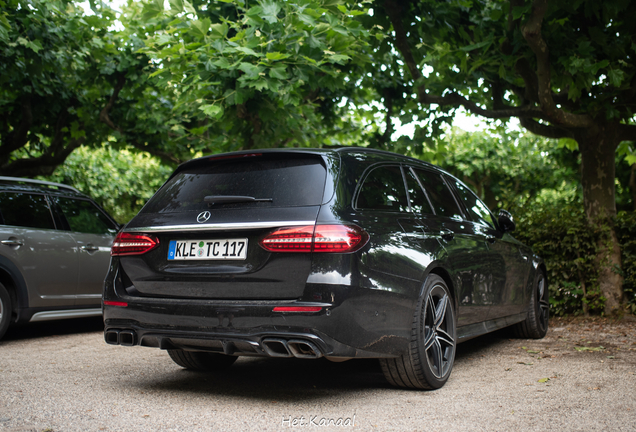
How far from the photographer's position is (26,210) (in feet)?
21.9

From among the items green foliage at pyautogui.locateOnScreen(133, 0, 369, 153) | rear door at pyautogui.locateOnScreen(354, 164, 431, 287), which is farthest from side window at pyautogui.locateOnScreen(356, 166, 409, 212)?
green foliage at pyautogui.locateOnScreen(133, 0, 369, 153)

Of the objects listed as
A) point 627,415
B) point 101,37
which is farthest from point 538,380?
point 101,37

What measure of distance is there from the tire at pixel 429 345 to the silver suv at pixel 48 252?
428 cm

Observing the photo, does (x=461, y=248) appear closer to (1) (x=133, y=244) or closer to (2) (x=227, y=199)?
(2) (x=227, y=199)

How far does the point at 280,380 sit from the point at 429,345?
3.90 feet

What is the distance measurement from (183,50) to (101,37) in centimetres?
549

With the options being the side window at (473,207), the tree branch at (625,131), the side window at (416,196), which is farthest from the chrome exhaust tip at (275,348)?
the tree branch at (625,131)

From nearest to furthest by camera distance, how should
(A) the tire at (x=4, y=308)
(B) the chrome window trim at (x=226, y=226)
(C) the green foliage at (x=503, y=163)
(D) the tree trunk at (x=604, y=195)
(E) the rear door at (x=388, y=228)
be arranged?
(B) the chrome window trim at (x=226, y=226) → (E) the rear door at (x=388, y=228) → (A) the tire at (x=4, y=308) → (D) the tree trunk at (x=604, y=195) → (C) the green foliage at (x=503, y=163)

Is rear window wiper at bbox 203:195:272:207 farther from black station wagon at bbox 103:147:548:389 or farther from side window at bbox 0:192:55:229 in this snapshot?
side window at bbox 0:192:55:229

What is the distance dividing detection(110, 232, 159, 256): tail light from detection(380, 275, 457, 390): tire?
1.72m

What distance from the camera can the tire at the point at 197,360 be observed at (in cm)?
478

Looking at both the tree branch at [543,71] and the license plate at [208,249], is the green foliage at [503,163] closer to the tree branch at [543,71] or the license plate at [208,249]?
the tree branch at [543,71]

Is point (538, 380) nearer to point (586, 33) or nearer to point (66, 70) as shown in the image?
point (586, 33)

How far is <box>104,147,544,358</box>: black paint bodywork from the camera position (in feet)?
11.2
